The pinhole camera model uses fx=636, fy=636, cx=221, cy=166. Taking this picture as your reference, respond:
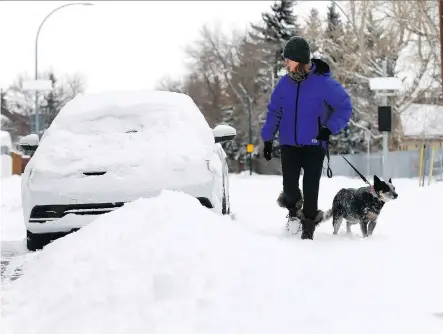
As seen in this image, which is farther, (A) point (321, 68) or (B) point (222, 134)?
(B) point (222, 134)

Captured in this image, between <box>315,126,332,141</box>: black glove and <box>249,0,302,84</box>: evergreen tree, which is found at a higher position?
<box>249,0,302,84</box>: evergreen tree

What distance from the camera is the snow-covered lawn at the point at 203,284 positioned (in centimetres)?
308

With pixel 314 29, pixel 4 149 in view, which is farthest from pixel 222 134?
pixel 314 29

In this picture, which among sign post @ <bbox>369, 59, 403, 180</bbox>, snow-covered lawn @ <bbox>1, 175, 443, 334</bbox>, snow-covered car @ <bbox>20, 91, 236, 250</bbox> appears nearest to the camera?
snow-covered lawn @ <bbox>1, 175, 443, 334</bbox>

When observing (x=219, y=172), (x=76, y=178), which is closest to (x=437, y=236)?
(x=219, y=172)

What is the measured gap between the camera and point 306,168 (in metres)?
5.81

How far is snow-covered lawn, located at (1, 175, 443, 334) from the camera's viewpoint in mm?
3076

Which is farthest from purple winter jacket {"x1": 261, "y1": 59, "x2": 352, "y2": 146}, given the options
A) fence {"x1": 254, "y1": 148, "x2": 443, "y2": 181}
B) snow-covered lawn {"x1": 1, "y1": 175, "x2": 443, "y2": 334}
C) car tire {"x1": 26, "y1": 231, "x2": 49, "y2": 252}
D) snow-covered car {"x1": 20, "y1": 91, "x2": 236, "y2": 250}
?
fence {"x1": 254, "y1": 148, "x2": 443, "y2": 181}

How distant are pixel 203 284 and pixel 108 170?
7.95 ft

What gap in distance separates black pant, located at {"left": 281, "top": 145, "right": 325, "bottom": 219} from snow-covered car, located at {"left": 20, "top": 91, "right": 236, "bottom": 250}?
648mm

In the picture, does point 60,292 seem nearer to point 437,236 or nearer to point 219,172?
point 219,172

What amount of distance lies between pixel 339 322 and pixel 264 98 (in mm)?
57062

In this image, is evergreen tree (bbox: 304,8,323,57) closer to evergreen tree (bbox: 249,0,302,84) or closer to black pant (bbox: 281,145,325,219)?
evergreen tree (bbox: 249,0,302,84)

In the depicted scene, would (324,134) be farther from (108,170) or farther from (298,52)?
(108,170)
